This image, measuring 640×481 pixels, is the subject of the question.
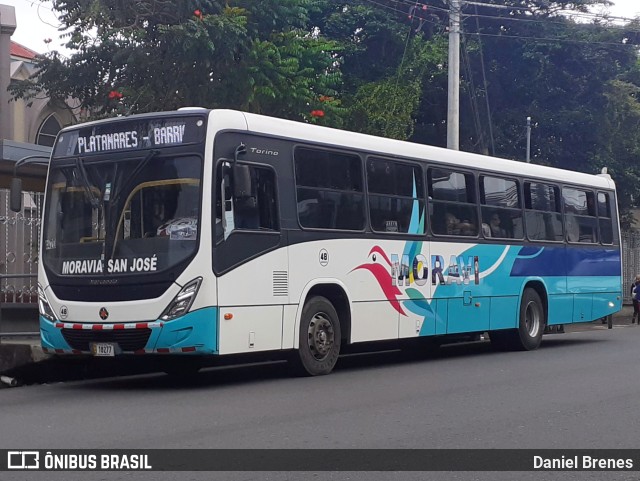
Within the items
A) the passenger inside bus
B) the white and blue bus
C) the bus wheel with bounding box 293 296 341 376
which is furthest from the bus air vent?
the passenger inside bus

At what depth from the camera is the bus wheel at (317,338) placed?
43.5 ft

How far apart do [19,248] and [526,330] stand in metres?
8.74

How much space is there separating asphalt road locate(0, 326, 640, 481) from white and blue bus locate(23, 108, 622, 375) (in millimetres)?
688

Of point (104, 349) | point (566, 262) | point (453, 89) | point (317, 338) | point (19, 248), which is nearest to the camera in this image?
point (104, 349)

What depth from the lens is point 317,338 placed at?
13492 mm

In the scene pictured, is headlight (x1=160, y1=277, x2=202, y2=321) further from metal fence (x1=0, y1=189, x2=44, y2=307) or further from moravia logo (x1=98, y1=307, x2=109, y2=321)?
metal fence (x1=0, y1=189, x2=44, y2=307)

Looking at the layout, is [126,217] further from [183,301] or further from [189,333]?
[189,333]

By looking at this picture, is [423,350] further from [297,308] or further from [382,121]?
[382,121]

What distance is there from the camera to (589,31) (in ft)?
115

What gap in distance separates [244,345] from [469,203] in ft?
19.2

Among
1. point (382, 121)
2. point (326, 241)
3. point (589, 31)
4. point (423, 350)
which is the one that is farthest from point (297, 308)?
point (589, 31)

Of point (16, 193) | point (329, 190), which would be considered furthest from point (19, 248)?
point (329, 190)

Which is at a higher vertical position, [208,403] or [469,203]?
[469,203]

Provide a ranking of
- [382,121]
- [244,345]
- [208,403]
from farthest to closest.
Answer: [382,121], [244,345], [208,403]
